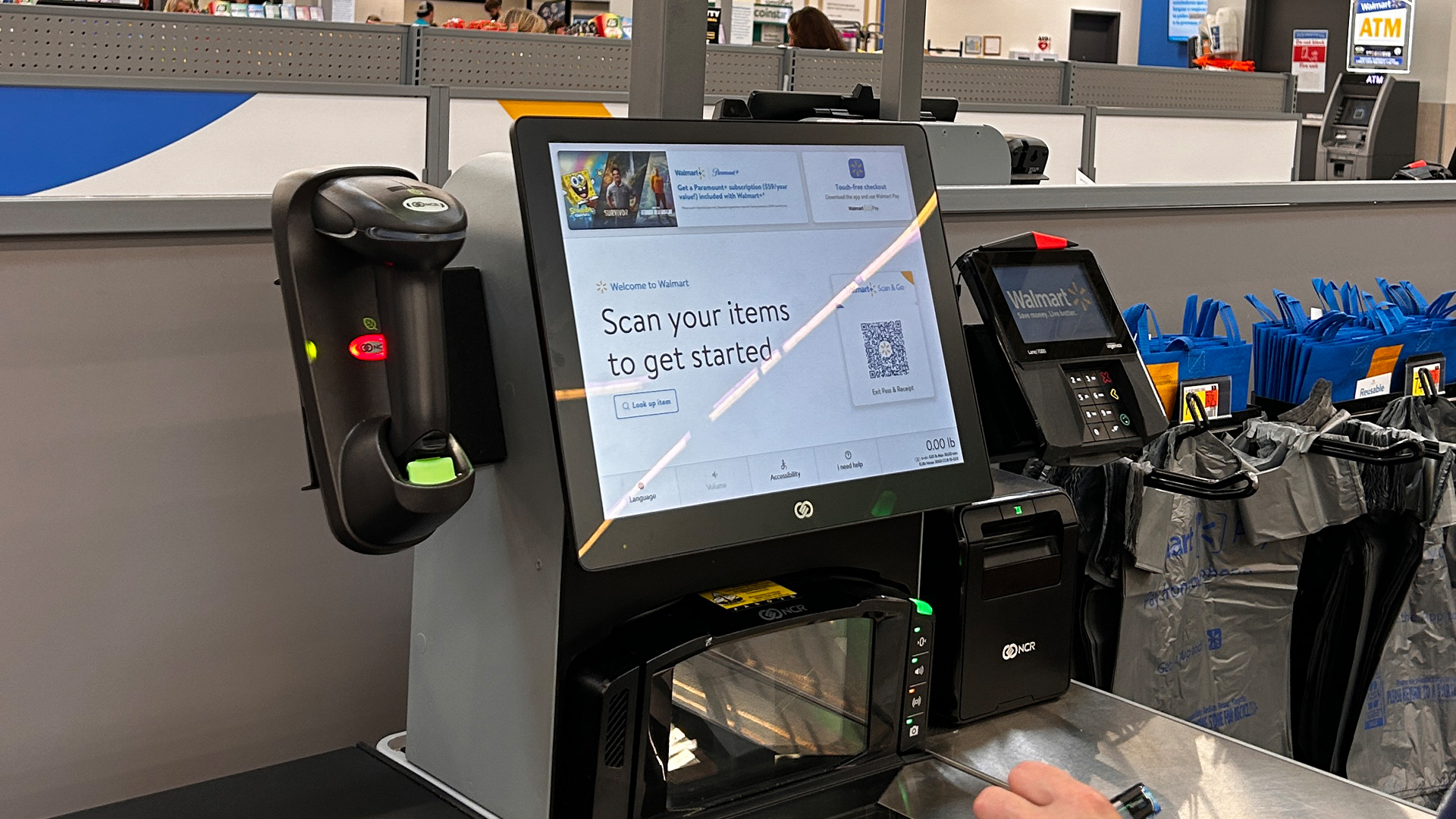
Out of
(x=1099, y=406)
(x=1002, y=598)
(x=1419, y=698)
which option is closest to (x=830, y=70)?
(x=1419, y=698)

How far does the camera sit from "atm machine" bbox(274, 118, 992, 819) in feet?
2.78

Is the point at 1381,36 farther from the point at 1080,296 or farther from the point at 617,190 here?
the point at 617,190

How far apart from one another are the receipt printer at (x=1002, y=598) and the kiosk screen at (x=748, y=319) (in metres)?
0.15

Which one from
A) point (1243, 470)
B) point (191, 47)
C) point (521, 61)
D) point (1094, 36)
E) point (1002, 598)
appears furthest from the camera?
point (1094, 36)

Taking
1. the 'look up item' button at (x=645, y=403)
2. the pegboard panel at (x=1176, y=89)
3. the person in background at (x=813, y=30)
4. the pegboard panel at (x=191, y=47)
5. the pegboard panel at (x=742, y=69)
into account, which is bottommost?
the 'look up item' button at (x=645, y=403)

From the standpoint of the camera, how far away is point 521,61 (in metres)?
5.11

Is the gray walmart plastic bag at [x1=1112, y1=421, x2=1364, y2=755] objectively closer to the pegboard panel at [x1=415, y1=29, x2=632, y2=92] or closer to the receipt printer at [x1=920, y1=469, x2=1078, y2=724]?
the receipt printer at [x1=920, y1=469, x2=1078, y2=724]

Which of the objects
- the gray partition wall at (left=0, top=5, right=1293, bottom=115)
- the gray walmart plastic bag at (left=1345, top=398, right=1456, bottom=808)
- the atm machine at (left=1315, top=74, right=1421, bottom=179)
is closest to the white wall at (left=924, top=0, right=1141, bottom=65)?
the atm machine at (left=1315, top=74, right=1421, bottom=179)

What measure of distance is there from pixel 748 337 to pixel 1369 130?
32.5 ft

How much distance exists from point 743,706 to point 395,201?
1.63 ft

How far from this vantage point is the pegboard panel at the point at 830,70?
5.69m

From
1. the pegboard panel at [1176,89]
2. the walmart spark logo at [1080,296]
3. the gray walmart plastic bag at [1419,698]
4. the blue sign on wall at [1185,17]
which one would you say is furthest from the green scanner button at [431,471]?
the blue sign on wall at [1185,17]

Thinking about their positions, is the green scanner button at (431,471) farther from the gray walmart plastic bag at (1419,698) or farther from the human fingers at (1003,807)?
the gray walmart plastic bag at (1419,698)

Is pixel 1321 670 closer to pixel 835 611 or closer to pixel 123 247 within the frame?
pixel 835 611
